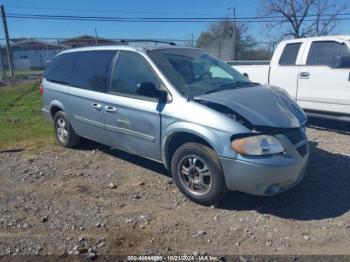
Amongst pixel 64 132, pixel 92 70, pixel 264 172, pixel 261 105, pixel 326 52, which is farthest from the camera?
pixel 326 52

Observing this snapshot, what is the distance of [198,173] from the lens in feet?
13.5

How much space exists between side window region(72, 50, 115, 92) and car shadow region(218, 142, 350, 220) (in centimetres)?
244

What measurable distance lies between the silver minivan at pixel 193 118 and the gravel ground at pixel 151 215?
0.35m

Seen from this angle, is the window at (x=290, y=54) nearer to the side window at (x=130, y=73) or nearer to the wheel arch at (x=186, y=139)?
the side window at (x=130, y=73)

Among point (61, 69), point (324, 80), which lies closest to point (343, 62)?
point (324, 80)

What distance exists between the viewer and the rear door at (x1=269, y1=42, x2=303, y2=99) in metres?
7.64

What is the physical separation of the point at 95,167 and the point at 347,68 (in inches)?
195

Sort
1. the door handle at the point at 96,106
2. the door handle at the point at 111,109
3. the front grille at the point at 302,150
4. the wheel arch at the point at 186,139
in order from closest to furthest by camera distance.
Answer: the wheel arch at the point at 186,139
the front grille at the point at 302,150
the door handle at the point at 111,109
the door handle at the point at 96,106

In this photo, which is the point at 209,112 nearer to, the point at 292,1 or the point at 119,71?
the point at 119,71

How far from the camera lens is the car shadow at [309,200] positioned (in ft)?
13.0

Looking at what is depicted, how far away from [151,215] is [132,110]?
139cm

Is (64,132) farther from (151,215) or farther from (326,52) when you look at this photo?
(326,52)

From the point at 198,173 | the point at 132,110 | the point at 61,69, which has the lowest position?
the point at 198,173

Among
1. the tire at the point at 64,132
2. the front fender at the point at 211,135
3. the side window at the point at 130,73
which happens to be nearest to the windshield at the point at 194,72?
the side window at the point at 130,73
